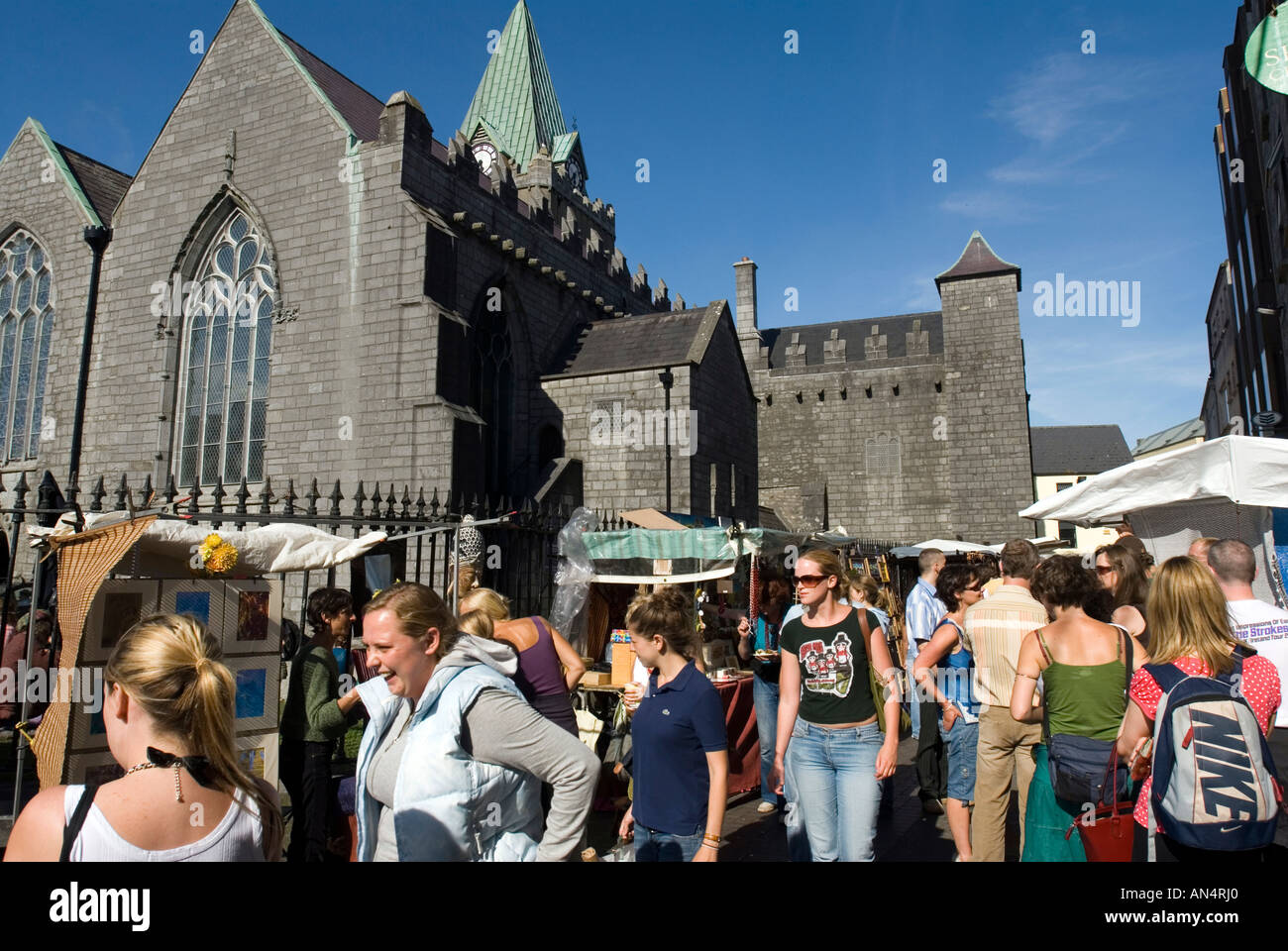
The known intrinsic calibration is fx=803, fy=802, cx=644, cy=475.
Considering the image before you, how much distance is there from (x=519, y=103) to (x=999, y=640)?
120 feet

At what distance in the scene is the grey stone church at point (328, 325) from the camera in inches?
655

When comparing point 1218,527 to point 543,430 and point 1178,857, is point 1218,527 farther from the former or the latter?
point 543,430

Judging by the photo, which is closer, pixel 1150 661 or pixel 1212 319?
pixel 1150 661

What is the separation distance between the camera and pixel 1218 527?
23.9 ft

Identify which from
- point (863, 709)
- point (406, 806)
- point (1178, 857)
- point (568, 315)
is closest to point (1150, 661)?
point (1178, 857)

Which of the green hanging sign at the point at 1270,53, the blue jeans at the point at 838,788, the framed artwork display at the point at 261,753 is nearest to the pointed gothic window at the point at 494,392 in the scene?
the framed artwork display at the point at 261,753

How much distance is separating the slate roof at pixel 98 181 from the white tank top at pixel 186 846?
23.0 meters

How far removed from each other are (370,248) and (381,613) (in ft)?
51.9

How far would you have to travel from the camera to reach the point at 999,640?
15.6ft

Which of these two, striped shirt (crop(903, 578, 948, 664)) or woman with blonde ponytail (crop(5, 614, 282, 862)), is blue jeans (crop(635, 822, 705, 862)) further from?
striped shirt (crop(903, 578, 948, 664))

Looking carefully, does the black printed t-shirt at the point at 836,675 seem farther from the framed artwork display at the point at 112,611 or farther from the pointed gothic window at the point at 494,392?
the pointed gothic window at the point at 494,392

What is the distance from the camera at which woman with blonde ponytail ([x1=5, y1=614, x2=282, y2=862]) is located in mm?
2053

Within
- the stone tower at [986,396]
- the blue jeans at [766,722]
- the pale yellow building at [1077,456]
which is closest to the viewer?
the blue jeans at [766,722]

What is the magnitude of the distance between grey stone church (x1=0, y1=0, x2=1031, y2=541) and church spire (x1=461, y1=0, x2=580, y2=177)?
13093 millimetres
